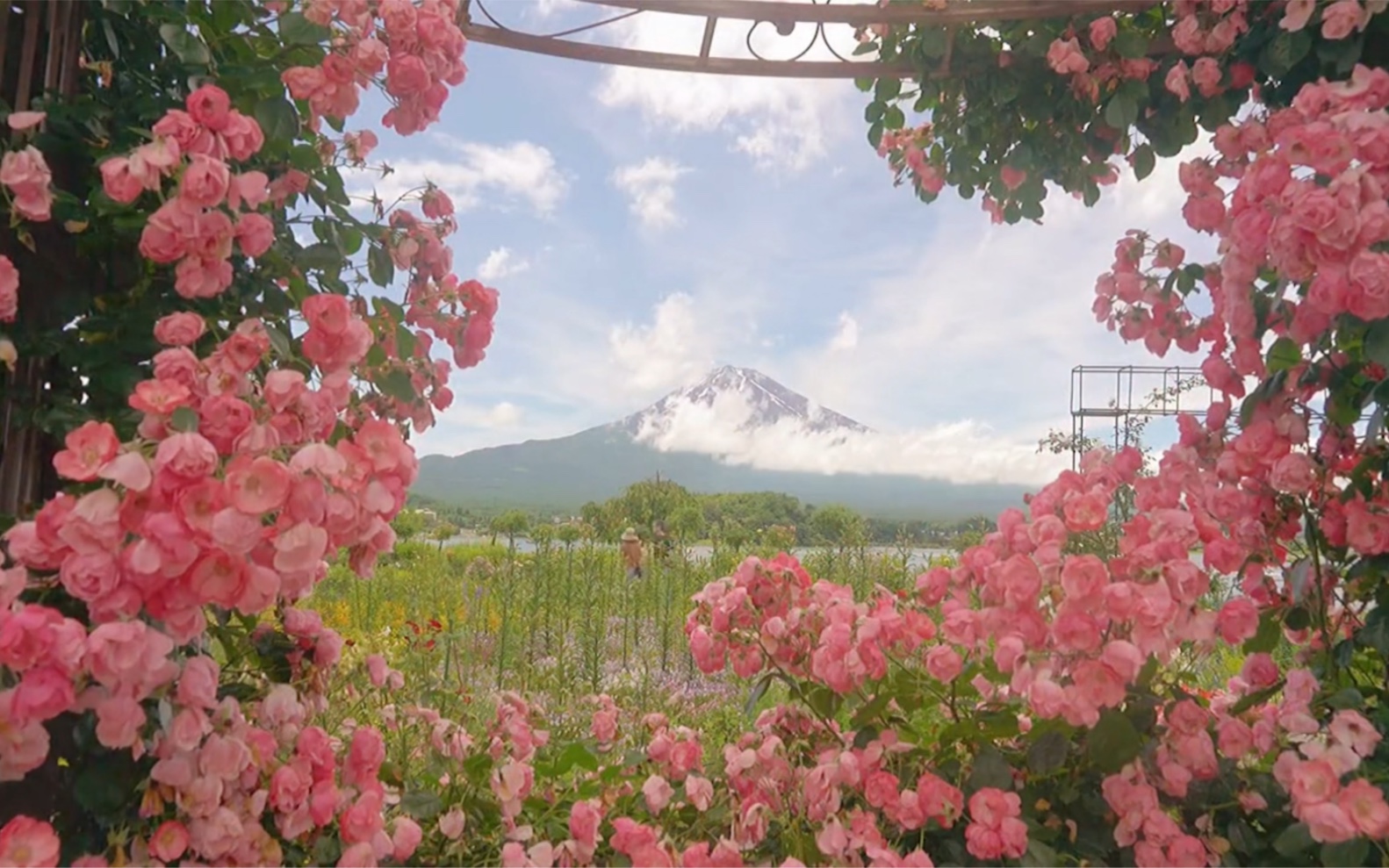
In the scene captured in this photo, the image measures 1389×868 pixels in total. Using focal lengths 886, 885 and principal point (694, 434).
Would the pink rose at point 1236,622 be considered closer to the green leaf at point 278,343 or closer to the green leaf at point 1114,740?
the green leaf at point 1114,740

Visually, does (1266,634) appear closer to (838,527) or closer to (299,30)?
(299,30)

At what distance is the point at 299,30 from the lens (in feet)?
3.03

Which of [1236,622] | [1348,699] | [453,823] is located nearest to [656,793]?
[453,823]

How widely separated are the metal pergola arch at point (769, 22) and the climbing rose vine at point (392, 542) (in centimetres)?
19

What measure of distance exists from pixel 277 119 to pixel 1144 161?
1.40m

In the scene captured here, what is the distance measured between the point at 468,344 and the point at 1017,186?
3.75 feet

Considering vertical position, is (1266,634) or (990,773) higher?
(1266,634)

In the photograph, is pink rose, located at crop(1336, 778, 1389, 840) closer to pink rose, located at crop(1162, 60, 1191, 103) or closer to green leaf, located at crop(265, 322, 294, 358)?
pink rose, located at crop(1162, 60, 1191, 103)

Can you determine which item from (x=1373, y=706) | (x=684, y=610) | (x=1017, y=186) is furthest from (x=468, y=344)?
(x=684, y=610)

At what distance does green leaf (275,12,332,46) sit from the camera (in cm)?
93

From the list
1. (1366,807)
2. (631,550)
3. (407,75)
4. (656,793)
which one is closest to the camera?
(1366,807)

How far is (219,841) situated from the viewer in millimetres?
878

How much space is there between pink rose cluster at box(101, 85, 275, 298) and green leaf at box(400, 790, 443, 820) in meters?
0.67

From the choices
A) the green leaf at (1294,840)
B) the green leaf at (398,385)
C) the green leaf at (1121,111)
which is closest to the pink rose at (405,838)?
the green leaf at (398,385)
